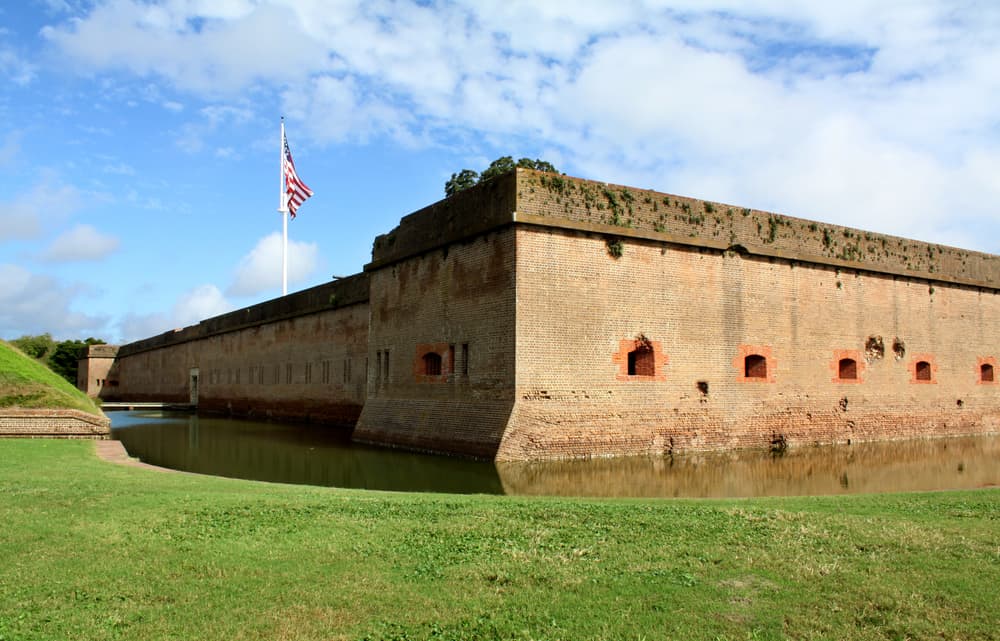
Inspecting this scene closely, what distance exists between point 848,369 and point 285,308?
20515 mm

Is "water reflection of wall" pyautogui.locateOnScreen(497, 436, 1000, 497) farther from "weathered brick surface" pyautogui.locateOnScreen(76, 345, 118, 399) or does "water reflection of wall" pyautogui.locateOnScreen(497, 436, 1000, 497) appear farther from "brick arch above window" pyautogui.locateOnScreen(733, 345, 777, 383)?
"weathered brick surface" pyautogui.locateOnScreen(76, 345, 118, 399)

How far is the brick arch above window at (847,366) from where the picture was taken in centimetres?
1812

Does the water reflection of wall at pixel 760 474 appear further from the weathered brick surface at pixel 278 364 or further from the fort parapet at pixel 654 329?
the weathered brick surface at pixel 278 364

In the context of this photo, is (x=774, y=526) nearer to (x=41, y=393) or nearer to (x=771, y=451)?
(x=771, y=451)

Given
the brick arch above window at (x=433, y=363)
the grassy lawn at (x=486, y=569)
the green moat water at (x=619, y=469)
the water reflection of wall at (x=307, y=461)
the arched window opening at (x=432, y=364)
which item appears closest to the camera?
the grassy lawn at (x=486, y=569)

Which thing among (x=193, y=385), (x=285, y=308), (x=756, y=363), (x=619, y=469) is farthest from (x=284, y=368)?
(x=619, y=469)

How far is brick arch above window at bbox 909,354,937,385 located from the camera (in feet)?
65.6

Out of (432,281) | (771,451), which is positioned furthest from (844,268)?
(432,281)

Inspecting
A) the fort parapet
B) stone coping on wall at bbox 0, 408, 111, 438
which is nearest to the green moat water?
the fort parapet

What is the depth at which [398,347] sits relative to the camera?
17109mm

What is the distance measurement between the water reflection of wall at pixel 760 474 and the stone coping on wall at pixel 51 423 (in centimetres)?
868

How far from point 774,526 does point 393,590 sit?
3408 mm

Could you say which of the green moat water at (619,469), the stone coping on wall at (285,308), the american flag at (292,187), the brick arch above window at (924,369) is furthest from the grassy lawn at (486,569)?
the american flag at (292,187)

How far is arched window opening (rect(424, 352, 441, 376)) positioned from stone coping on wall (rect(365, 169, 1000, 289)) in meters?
2.18
